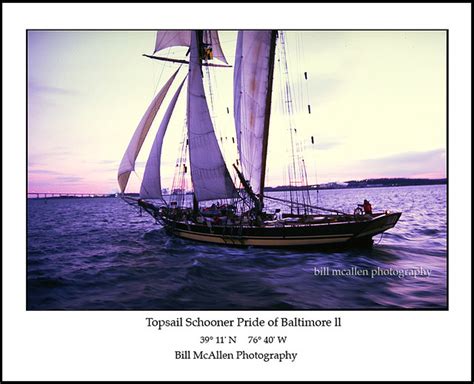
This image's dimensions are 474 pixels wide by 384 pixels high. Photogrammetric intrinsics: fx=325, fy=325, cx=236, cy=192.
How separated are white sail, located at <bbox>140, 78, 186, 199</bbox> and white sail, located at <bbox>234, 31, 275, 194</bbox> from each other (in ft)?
18.6

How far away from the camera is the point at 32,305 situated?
293 inches

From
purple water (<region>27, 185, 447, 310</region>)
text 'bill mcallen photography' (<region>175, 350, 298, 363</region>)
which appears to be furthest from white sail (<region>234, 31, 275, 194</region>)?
text 'bill mcallen photography' (<region>175, 350, 298, 363</region>)

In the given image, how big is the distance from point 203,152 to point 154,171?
4.96 metres

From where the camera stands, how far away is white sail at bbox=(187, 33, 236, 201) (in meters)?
17.9

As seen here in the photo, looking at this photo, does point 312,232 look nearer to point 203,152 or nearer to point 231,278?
point 231,278

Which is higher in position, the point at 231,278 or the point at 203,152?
the point at 203,152

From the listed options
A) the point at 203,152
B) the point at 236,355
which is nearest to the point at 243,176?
the point at 203,152

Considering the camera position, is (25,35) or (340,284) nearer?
(25,35)

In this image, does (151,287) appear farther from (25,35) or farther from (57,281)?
(25,35)

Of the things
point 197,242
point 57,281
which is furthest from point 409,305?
point 197,242

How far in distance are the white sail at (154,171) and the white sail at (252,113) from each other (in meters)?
5.68

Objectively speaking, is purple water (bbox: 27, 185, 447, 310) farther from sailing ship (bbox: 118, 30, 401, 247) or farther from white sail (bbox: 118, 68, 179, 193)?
white sail (bbox: 118, 68, 179, 193)

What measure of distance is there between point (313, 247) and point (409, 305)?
6.62 m

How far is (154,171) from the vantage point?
2123 cm
